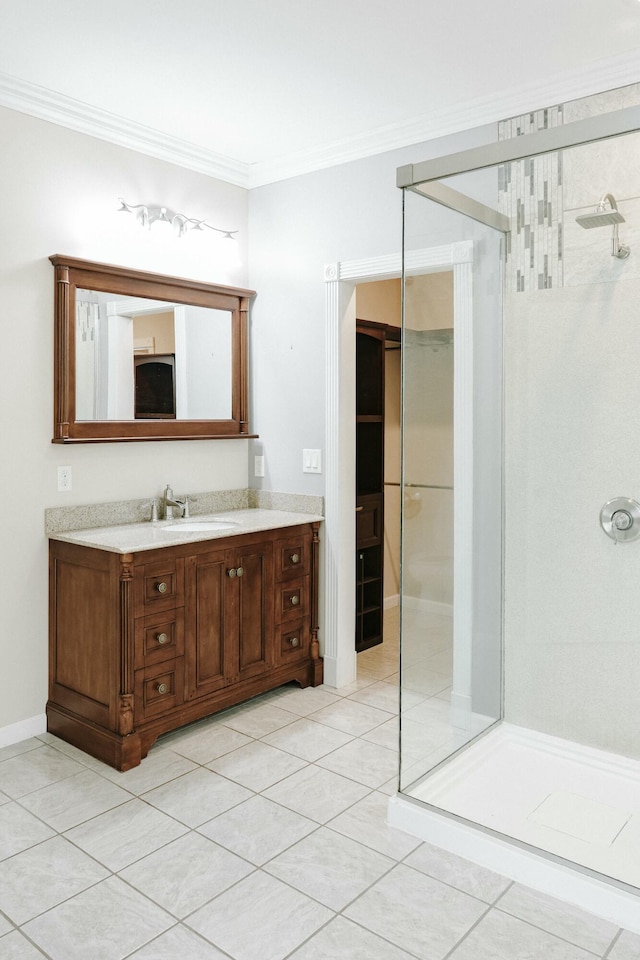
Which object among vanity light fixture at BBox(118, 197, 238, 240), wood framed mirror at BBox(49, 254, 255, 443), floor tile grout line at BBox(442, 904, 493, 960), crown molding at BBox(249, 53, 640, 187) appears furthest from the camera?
vanity light fixture at BBox(118, 197, 238, 240)

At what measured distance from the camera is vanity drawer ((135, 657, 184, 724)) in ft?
9.44

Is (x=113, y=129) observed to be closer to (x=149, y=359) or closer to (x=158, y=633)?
(x=149, y=359)

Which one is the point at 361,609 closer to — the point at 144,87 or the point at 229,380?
the point at 229,380

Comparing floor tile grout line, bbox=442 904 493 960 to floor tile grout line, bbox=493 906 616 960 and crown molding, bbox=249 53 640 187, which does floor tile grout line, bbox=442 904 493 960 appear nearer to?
floor tile grout line, bbox=493 906 616 960

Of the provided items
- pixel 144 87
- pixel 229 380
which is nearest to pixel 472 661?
pixel 229 380

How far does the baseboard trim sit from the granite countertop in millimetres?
779

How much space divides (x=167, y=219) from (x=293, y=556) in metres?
1.74

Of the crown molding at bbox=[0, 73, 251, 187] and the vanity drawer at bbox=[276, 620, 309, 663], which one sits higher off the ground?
the crown molding at bbox=[0, 73, 251, 187]

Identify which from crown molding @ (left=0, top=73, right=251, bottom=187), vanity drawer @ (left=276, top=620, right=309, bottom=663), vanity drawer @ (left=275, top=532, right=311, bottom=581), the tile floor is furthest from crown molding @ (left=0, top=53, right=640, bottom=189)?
the tile floor

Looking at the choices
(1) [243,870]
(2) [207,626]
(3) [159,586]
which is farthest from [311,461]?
(1) [243,870]

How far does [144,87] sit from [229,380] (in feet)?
4.66

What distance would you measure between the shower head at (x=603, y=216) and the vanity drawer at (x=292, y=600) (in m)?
2.02

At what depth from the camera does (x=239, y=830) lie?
94.3 inches

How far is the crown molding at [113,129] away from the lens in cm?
295
